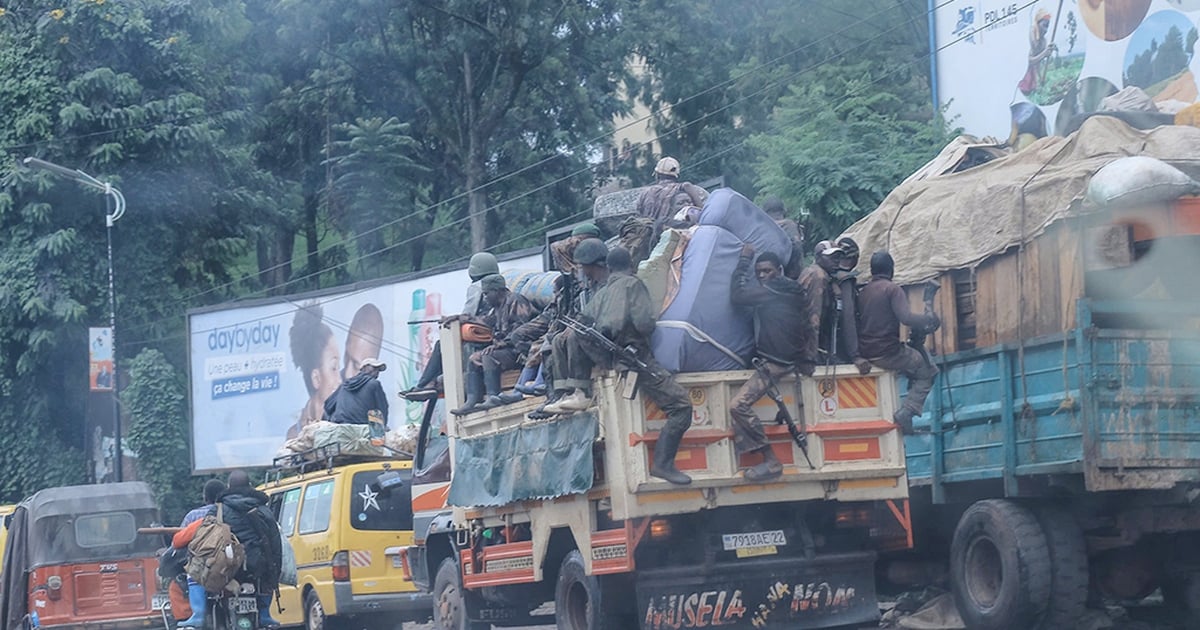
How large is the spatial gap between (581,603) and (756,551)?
4.13 ft

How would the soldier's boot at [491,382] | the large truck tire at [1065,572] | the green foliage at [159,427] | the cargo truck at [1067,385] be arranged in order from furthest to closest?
the green foliage at [159,427], the soldier's boot at [491,382], the large truck tire at [1065,572], the cargo truck at [1067,385]

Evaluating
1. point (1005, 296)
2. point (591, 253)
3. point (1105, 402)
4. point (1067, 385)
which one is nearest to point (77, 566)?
point (591, 253)

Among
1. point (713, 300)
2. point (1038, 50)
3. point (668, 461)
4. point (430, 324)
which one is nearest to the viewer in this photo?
point (668, 461)

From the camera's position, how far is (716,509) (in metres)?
8.66

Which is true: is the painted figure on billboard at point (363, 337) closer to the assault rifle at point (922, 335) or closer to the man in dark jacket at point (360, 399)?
the man in dark jacket at point (360, 399)

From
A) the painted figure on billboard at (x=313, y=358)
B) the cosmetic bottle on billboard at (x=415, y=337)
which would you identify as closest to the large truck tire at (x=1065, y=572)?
the cosmetic bottle on billboard at (x=415, y=337)

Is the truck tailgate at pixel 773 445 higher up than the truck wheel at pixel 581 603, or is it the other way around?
the truck tailgate at pixel 773 445

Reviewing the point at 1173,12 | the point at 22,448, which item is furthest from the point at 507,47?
the point at 1173,12

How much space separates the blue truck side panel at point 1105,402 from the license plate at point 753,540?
179 cm

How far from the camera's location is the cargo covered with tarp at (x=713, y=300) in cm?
866

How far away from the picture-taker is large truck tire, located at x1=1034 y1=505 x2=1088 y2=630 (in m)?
9.39

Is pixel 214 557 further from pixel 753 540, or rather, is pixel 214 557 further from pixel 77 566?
pixel 77 566

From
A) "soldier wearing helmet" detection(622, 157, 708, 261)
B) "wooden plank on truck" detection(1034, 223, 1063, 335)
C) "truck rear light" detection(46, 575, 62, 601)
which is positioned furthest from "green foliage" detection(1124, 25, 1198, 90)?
"truck rear light" detection(46, 575, 62, 601)

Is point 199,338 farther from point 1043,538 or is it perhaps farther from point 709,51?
point 1043,538
